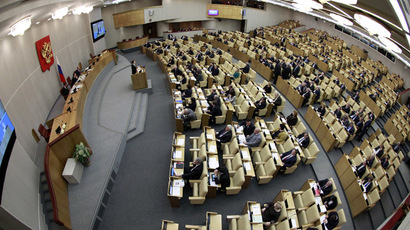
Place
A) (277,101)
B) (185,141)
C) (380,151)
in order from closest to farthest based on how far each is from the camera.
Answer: (380,151) → (185,141) → (277,101)

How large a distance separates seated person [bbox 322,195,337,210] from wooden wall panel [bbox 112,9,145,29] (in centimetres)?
1566

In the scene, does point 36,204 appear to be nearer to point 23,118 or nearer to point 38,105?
point 23,118

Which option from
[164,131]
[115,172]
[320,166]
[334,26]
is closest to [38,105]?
[115,172]

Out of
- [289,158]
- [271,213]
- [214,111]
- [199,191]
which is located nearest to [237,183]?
[199,191]

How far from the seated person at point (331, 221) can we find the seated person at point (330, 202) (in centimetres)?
42

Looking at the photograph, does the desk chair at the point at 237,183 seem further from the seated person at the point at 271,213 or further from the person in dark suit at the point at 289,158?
the person in dark suit at the point at 289,158

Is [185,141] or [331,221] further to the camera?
[185,141]

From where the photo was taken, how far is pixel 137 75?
927cm

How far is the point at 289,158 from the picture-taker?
6.00 metres

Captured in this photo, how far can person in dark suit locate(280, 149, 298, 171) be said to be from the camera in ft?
19.5

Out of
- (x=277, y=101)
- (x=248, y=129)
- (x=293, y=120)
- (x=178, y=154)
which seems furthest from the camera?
(x=277, y=101)

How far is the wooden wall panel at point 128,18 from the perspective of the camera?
15.0 m

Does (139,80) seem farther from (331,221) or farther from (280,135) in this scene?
(331,221)

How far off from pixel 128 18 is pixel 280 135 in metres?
13.7
